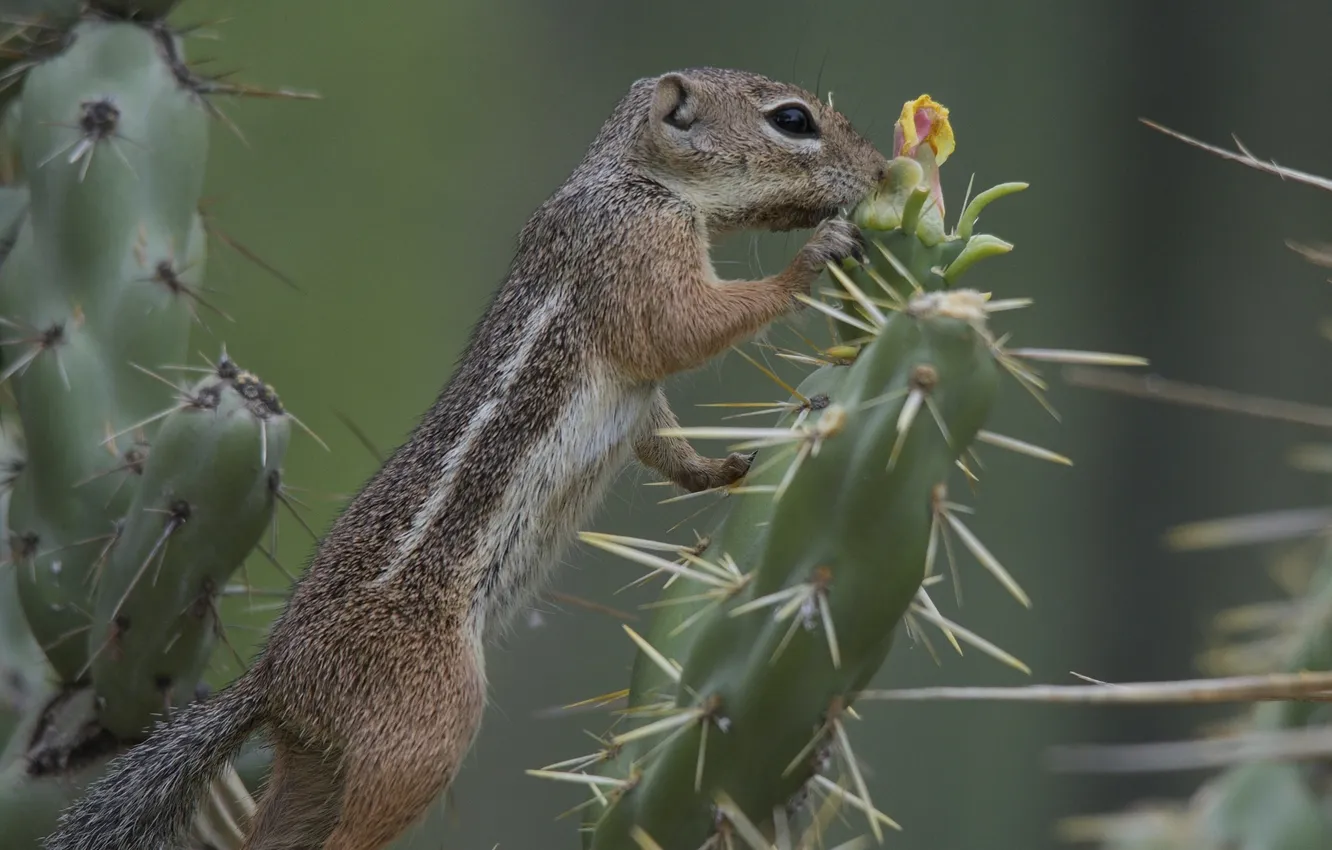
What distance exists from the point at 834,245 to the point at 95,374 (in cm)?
93

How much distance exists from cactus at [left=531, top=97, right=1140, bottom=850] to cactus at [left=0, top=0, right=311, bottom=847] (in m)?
0.67

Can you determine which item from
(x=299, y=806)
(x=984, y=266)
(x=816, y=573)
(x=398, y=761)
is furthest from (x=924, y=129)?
(x=984, y=266)

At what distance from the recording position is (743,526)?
3.73 ft

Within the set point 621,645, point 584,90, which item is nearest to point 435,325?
point 584,90

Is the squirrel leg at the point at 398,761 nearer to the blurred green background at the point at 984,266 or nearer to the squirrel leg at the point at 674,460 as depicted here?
the squirrel leg at the point at 674,460

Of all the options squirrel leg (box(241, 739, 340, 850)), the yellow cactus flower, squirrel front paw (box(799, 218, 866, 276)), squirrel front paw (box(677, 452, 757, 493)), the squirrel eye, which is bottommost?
squirrel leg (box(241, 739, 340, 850))

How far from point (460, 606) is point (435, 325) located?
2.25m

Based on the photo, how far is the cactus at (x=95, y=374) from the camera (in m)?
1.61

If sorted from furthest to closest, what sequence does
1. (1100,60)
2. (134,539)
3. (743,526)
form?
(1100,60) → (134,539) → (743,526)

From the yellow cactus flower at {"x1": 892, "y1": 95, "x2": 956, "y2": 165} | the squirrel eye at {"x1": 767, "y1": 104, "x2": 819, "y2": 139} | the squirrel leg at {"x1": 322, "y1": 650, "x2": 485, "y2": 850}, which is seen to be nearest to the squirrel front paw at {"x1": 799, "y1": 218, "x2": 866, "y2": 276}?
the yellow cactus flower at {"x1": 892, "y1": 95, "x2": 956, "y2": 165}

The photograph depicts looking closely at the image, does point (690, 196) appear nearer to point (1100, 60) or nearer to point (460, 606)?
point (460, 606)

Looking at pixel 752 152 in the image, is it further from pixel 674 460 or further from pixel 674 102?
pixel 674 460

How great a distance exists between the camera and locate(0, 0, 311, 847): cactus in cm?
161

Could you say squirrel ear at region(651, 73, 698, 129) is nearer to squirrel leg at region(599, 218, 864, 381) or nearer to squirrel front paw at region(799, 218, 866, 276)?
squirrel leg at region(599, 218, 864, 381)
